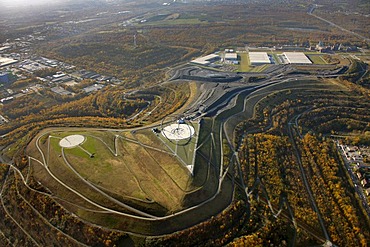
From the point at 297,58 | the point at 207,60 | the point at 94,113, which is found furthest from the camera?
the point at 207,60

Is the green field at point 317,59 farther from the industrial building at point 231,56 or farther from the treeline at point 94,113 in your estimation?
the treeline at point 94,113

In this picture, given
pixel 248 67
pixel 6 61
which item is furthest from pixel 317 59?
pixel 6 61

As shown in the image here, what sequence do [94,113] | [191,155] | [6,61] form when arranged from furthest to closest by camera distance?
[6,61] → [94,113] → [191,155]

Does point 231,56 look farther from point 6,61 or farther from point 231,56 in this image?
point 6,61

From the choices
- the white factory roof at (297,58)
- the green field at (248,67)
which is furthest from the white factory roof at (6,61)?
the white factory roof at (297,58)

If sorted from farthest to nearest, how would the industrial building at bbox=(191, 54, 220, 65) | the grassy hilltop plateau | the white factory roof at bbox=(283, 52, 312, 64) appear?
the industrial building at bbox=(191, 54, 220, 65), the white factory roof at bbox=(283, 52, 312, 64), the grassy hilltop plateau

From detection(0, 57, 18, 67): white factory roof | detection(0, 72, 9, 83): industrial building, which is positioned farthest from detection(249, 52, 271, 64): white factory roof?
detection(0, 57, 18, 67): white factory roof

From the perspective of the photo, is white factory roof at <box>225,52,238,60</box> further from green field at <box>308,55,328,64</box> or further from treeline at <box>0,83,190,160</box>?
treeline at <box>0,83,190,160</box>
